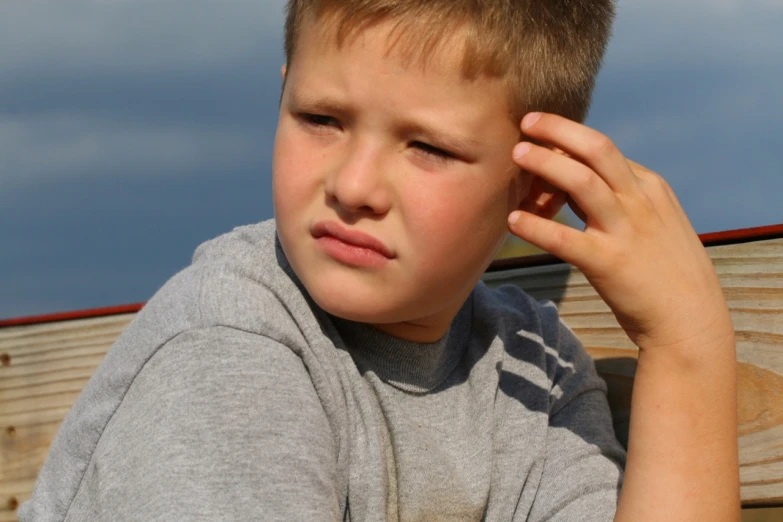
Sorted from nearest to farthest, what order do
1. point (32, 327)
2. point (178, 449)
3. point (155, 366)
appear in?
point (178, 449) < point (155, 366) < point (32, 327)

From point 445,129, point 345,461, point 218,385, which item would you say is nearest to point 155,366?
point 218,385

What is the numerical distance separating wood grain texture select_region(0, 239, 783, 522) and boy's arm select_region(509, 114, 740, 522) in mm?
176

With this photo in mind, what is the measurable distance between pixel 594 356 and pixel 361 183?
94cm

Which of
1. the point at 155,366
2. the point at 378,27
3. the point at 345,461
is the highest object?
the point at 378,27

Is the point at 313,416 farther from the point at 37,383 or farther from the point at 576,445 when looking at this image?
the point at 37,383

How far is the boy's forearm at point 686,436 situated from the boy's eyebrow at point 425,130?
0.57 m

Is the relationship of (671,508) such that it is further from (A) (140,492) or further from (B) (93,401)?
(B) (93,401)

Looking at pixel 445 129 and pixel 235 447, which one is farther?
pixel 445 129

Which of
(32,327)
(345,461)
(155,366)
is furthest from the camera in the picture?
(32,327)

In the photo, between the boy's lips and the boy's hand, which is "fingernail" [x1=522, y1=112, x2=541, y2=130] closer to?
the boy's hand

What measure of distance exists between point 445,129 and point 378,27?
8.1 inches

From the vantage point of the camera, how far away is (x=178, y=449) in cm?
153

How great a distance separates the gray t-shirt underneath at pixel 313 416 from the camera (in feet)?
5.05

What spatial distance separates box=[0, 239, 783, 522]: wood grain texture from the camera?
81.8 inches
